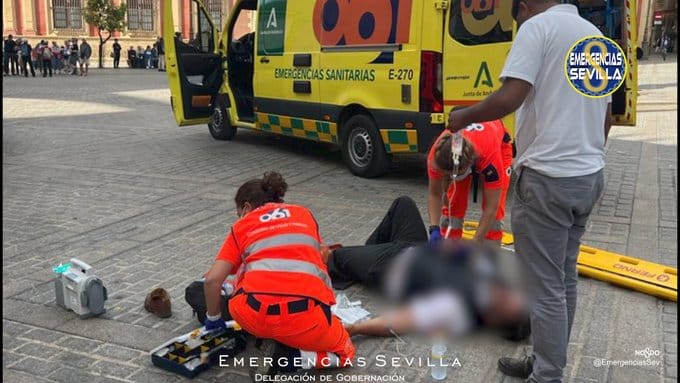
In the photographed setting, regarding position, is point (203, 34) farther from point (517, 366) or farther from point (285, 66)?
point (517, 366)

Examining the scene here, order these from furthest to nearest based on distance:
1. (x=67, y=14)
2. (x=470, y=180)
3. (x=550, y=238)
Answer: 1. (x=67, y=14)
2. (x=470, y=180)
3. (x=550, y=238)

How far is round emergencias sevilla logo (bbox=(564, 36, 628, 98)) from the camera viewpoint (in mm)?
2496

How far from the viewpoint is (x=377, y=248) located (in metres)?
4.18

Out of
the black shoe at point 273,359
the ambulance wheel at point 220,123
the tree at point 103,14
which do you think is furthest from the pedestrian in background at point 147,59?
the black shoe at point 273,359

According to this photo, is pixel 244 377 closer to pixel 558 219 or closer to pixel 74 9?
pixel 558 219

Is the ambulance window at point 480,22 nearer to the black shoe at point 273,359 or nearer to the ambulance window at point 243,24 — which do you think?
the black shoe at point 273,359

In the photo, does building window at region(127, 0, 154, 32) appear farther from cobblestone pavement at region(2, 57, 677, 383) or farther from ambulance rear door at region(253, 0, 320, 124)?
ambulance rear door at region(253, 0, 320, 124)

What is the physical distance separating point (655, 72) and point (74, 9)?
115 feet

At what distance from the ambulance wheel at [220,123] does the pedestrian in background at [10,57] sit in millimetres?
21332

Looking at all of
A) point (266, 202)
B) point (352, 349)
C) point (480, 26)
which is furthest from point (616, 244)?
point (266, 202)

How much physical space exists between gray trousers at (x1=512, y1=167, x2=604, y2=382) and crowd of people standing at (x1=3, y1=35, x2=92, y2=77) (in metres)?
29.7

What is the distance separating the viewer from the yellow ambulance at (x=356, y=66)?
652cm

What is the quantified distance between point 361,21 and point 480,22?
1.57 m

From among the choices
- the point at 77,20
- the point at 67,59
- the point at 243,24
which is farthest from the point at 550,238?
the point at 77,20
